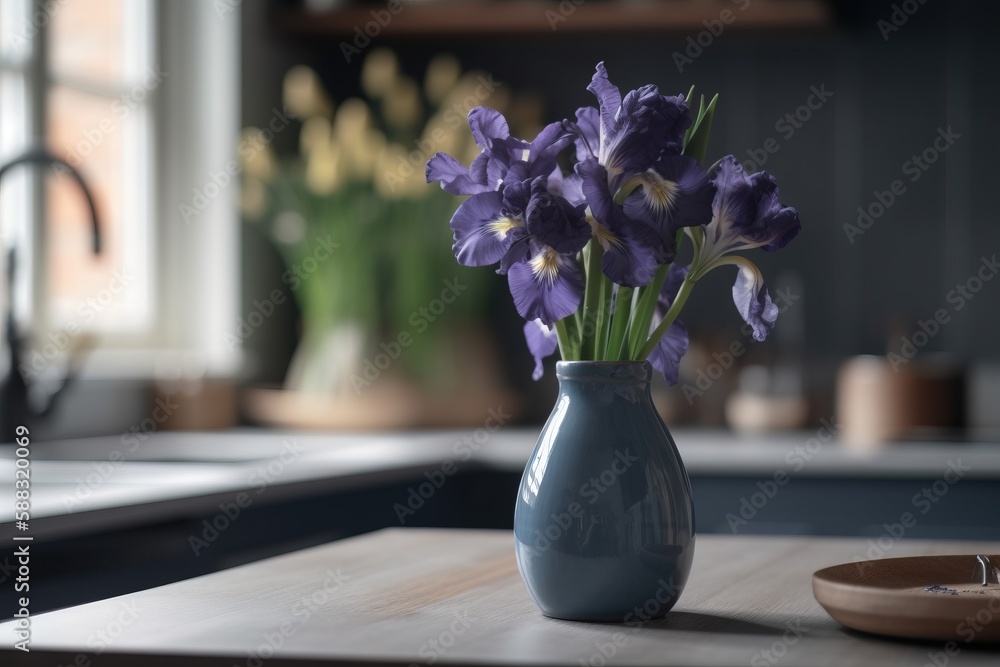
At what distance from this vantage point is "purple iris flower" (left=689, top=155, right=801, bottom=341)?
1.06 m

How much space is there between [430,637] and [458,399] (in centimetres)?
238

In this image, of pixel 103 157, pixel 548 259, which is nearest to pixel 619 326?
pixel 548 259

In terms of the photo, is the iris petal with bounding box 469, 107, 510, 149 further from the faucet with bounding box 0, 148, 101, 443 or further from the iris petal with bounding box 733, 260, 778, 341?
the faucet with bounding box 0, 148, 101, 443

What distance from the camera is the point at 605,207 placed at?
40.5 inches

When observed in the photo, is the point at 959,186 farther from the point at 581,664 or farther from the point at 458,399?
the point at 581,664

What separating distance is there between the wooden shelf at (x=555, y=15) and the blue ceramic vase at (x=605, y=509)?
7.71 ft

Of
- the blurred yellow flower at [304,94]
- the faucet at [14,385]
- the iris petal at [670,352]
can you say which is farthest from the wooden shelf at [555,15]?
the iris petal at [670,352]

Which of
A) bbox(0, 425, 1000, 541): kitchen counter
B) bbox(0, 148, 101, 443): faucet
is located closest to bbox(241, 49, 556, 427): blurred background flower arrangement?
bbox(0, 425, 1000, 541): kitchen counter

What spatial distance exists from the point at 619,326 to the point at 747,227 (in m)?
0.14

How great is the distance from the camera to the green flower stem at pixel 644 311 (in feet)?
3.65

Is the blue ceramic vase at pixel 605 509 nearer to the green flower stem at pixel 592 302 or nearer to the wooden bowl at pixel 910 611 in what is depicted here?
the green flower stem at pixel 592 302

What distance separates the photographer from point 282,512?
7.37 ft

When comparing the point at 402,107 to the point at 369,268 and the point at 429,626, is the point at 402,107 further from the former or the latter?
the point at 429,626

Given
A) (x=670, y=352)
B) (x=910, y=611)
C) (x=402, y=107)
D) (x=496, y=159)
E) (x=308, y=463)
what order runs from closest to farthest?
(x=910, y=611)
(x=496, y=159)
(x=670, y=352)
(x=308, y=463)
(x=402, y=107)
